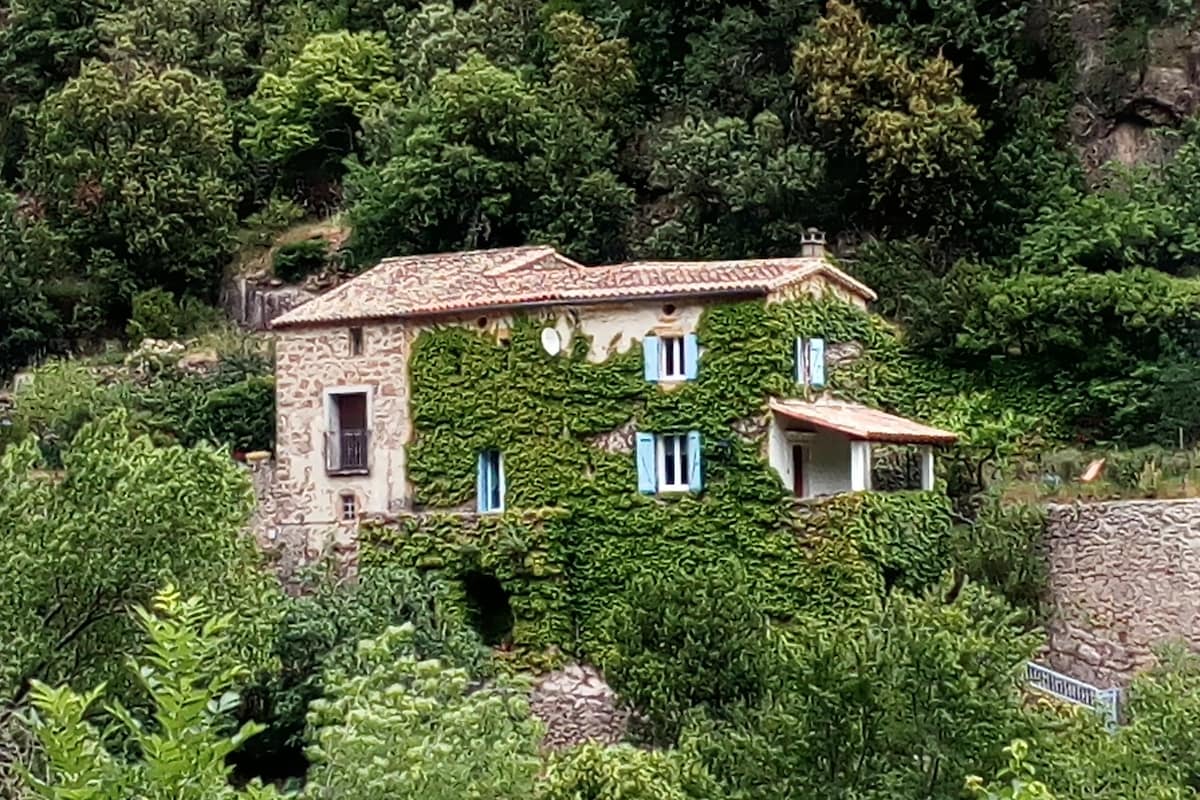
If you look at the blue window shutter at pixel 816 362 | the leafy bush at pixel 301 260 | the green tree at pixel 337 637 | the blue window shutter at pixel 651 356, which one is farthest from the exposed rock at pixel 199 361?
the blue window shutter at pixel 816 362

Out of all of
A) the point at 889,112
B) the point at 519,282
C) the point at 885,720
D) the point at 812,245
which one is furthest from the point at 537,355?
the point at 885,720

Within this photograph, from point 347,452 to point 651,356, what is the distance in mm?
5403

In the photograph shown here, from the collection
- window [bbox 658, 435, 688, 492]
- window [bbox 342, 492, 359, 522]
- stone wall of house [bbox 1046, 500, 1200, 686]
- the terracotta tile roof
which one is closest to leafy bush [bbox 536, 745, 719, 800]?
window [bbox 658, 435, 688, 492]

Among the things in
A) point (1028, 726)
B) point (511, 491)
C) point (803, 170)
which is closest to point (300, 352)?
point (511, 491)

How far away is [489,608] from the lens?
28.2 m

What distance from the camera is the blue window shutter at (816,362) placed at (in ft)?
89.0

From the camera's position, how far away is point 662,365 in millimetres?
26828

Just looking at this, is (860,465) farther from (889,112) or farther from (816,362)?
(889,112)

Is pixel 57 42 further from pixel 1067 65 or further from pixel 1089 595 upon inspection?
pixel 1089 595

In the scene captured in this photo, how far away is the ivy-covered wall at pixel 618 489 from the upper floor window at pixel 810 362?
0.65 feet

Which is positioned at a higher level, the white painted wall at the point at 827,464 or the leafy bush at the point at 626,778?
the white painted wall at the point at 827,464

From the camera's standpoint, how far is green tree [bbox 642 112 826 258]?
34.0 meters

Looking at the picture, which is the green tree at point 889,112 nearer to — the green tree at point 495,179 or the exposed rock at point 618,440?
the green tree at point 495,179

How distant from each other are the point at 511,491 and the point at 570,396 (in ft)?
5.62
